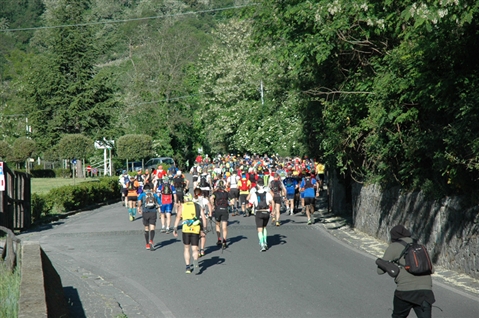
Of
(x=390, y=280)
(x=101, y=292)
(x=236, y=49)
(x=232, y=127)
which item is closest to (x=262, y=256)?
(x=390, y=280)

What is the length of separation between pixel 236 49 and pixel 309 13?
157 feet

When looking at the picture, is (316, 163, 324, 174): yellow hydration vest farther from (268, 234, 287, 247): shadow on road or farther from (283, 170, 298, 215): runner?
(268, 234, 287, 247): shadow on road

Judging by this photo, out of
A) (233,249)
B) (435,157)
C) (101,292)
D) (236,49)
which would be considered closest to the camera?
(101,292)

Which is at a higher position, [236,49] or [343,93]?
[236,49]

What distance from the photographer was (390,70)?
16.3 metres

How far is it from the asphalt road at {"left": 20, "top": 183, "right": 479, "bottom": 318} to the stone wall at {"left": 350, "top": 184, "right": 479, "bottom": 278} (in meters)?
1.15

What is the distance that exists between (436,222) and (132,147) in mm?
43582

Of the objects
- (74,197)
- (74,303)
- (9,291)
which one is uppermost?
(74,197)

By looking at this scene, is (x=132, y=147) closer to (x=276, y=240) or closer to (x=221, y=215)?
(x=276, y=240)

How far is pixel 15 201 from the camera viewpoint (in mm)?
21844

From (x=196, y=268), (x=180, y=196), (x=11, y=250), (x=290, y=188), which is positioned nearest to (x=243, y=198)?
(x=290, y=188)

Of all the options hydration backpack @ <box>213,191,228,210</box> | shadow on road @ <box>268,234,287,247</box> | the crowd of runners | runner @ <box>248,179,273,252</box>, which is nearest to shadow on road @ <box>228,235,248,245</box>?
the crowd of runners

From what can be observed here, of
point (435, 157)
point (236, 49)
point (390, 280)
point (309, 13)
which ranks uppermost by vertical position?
point (236, 49)

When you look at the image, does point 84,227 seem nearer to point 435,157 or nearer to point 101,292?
point 101,292
